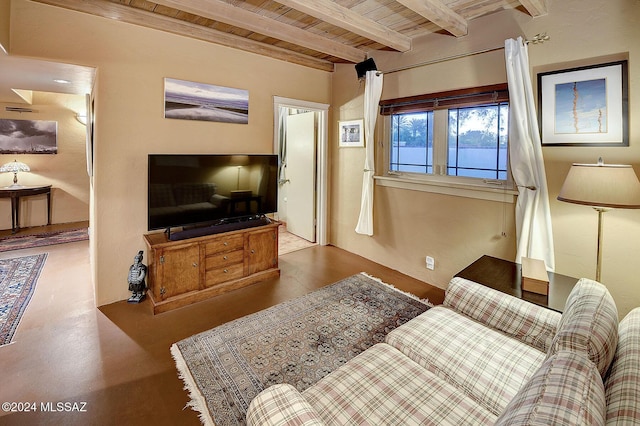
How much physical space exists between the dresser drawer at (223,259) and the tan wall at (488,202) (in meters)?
1.68

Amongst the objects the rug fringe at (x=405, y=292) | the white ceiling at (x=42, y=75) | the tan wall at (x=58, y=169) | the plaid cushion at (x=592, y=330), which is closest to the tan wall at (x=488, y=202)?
the rug fringe at (x=405, y=292)

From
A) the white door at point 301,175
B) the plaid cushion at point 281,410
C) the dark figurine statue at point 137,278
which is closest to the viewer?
the plaid cushion at point 281,410

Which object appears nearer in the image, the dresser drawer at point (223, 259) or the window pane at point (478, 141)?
the window pane at point (478, 141)

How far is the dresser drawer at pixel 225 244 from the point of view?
3020 mm

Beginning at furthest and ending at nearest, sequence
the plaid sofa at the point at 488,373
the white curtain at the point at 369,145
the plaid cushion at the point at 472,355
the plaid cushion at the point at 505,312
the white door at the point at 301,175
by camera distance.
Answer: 1. the white door at the point at 301,175
2. the white curtain at the point at 369,145
3. the plaid cushion at the point at 505,312
4. the plaid cushion at the point at 472,355
5. the plaid sofa at the point at 488,373

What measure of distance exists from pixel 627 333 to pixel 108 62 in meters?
3.73

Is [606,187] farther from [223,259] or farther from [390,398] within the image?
[223,259]

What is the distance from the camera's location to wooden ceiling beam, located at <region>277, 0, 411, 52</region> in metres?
2.43

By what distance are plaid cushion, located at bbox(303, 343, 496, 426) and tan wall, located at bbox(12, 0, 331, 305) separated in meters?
2.47

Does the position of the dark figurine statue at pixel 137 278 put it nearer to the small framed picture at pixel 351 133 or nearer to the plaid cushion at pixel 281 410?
the plaid cushion at pixel 281 410

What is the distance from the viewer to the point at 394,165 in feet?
12.4

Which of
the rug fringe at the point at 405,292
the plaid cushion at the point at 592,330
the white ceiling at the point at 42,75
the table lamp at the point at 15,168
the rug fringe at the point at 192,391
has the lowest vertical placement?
the rug fringe at the point at 192,391

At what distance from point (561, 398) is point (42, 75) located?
4220 mm

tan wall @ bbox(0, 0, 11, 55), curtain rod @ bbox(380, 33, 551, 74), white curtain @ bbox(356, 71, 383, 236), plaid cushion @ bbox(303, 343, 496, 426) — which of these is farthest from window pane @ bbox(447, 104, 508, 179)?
tan wall @ bbox(0, 0, 11, 55)
